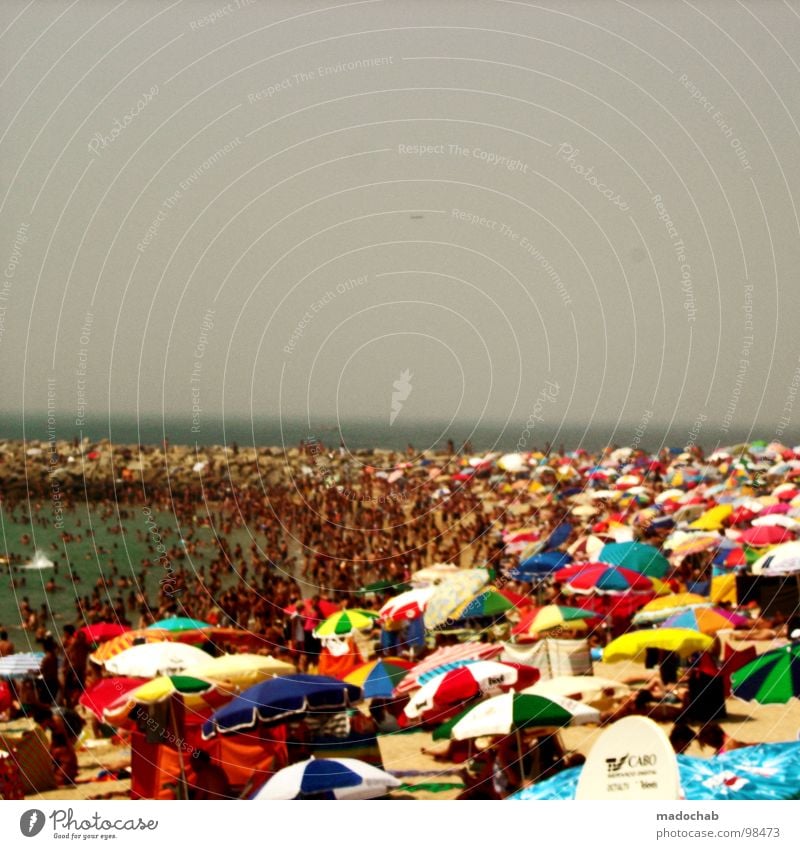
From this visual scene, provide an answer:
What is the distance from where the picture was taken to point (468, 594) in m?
27.4

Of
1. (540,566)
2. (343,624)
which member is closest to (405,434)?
(540,566)

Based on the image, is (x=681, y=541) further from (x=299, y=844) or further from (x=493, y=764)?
(x=299, y=844)

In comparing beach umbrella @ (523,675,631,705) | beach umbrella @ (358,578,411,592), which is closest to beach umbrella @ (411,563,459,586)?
beach umbrella @ (358,578,411,592)

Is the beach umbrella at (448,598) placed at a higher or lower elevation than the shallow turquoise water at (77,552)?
higher

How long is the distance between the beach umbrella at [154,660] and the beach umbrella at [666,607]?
8386 mm

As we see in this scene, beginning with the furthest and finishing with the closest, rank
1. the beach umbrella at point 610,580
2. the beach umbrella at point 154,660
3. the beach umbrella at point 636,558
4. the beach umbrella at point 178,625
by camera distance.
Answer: the beach umbrella at point 636,558
the beach umbrella at point 610,580
the beach umbrella at point 178,625
the beach umbrella at point 154,660

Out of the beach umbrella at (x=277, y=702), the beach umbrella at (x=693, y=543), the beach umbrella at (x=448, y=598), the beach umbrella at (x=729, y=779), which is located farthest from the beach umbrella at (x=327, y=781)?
the beach umbrella at (x=693, y=543)

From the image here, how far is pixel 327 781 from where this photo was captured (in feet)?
55.0

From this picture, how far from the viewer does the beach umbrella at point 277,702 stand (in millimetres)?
18641

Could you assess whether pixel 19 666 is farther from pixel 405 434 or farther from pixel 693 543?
pixel 405 434

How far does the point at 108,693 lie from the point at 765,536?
17.2 meters

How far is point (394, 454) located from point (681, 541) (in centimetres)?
4166

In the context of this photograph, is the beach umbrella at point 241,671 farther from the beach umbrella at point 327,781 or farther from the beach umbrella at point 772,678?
the beach umbrella at point 772,678

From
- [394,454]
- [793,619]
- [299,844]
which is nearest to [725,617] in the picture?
[793,619]
